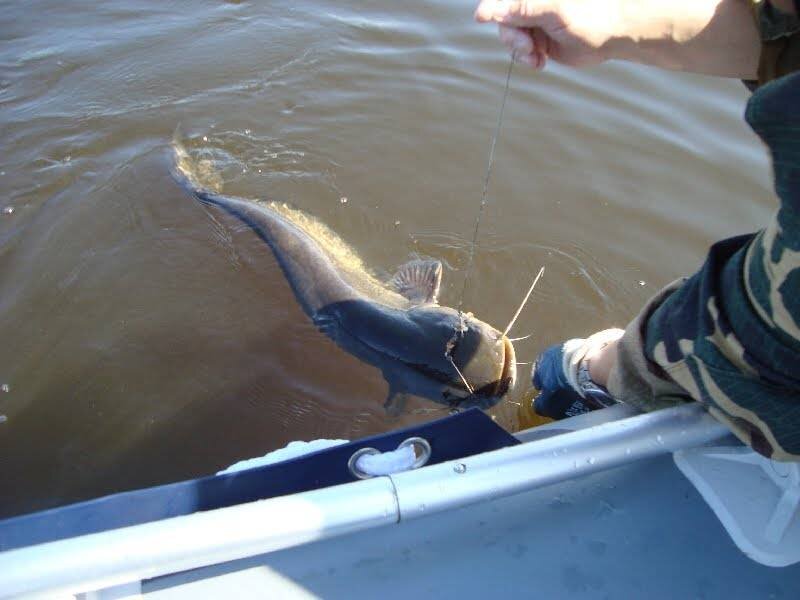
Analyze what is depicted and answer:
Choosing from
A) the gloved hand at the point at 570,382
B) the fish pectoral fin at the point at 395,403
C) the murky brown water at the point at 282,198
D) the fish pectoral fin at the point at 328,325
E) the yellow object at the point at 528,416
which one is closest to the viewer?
the gloved hand at the point at 570,382

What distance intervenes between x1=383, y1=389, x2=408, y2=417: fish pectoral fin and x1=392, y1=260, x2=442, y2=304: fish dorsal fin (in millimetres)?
653

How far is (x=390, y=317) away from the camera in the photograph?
325cm

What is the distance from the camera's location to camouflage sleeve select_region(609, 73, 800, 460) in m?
1.12

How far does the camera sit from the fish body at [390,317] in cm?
291

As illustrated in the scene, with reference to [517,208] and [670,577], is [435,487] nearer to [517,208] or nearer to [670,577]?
[670,577]

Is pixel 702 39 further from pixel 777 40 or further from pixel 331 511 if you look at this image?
pixel 331 511

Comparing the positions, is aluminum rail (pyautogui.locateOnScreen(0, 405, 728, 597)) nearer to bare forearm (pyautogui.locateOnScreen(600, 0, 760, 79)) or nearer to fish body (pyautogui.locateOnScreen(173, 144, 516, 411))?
bare forearm (pyautogui.locateOnScreen(600, 0, 760, 79))

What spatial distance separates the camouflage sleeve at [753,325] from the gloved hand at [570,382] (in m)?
0.60

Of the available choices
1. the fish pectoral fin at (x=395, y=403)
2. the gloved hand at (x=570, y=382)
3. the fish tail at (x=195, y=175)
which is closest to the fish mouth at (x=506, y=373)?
the gloved hand at (x=570, y=382)

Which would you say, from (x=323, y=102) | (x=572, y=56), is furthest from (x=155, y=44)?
(x=572, y=56)

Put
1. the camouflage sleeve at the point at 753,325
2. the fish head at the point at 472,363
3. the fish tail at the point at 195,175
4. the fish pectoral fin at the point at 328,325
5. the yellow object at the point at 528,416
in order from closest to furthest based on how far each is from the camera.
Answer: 1. the camouflage sleeve at the point at 753,325
2. the fish head at the point at 472,363
3. the yellow object at the point at 528,416
4. the fish pectoral fin at the point at 328,325
5. the fish tail at the point at 195,175

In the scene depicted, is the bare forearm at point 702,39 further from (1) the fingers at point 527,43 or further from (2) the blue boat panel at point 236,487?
(2) the blue boat panel at point 236,487

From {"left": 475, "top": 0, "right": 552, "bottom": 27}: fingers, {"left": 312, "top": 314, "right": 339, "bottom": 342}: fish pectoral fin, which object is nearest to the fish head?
{"left": 312, "top": 314, "right": 339, "bottom": 342}: fish pectoral fin

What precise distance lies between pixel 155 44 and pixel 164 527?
6.25 meters
